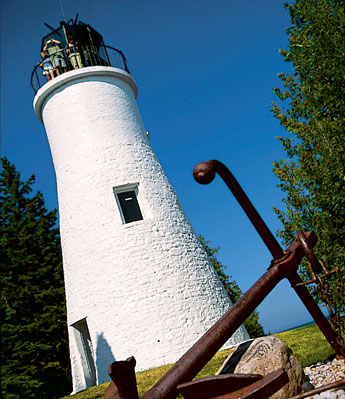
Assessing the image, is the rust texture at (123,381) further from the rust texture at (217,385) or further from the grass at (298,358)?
the grass at (298,358)

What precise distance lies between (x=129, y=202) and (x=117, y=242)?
1486 mm

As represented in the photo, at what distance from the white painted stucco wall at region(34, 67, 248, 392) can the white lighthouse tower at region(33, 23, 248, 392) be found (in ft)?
0.09

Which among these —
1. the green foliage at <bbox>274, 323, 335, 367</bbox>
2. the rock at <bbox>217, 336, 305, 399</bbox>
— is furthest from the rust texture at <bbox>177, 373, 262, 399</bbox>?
the green foliage at <bbox>274, 323, 335, 367</bbox>

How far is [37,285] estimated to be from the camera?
51.0ft

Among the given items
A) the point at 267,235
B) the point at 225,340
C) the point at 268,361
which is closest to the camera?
the point at 225,340

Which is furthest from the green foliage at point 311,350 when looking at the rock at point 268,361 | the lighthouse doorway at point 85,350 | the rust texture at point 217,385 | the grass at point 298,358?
the lighthouse doorway at point 85,350

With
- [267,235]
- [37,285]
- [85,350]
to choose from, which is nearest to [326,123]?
[267,235]

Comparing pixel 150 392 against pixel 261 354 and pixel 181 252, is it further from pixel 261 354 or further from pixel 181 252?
pixel 181 252

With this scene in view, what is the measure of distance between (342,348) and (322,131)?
6.67m

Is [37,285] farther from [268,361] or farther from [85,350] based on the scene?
[268,361]

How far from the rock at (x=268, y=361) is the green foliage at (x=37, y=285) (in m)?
10.5

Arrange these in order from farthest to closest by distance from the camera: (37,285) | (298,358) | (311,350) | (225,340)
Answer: (37,285) < (311,350) < (298,358) < (225,340)

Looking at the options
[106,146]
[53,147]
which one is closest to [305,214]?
[106,146]

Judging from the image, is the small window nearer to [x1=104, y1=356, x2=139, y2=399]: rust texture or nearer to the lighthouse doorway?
the lighthouse doorway
